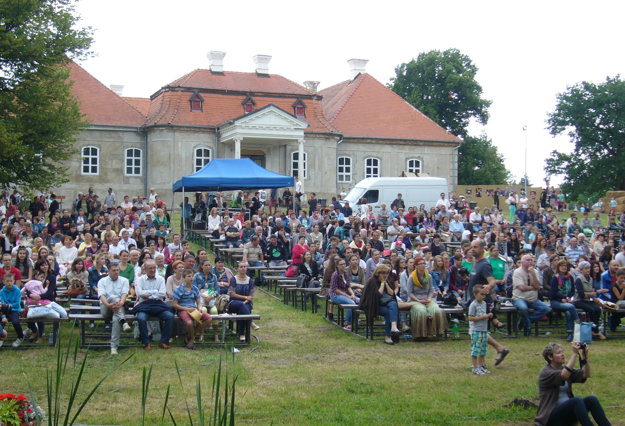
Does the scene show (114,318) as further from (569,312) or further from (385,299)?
(569,312)

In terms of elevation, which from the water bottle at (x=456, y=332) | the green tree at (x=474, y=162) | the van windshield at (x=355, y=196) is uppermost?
the green tree at (x=474, y=162)

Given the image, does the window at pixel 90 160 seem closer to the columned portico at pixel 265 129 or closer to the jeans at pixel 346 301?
the columned portico at pixel 265 129

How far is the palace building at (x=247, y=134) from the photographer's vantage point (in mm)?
37938

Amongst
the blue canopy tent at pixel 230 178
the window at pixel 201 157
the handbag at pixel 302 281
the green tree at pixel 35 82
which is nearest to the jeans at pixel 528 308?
the handbag at pixel 302 281

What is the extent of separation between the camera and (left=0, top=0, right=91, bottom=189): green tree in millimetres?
23625

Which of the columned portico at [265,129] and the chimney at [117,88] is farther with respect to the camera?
the chimney at [117,88]

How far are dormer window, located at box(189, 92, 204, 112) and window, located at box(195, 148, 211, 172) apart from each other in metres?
2.10

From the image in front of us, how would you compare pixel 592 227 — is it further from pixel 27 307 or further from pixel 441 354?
pixel 27 307

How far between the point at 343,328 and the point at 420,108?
1676 inches

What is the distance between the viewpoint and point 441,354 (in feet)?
38.3

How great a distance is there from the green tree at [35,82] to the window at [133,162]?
12469 mm

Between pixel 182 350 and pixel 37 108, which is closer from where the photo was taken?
pixel 182 350

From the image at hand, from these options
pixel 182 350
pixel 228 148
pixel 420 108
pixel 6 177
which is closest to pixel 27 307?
pixel 182 350

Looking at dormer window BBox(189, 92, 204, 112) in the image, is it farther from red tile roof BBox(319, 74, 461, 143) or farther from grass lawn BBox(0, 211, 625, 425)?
grass lawn BBox(0, 211, 625, 425)
